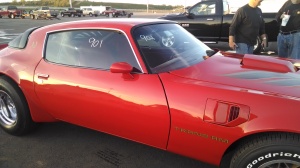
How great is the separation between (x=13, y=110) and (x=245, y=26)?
12.9 feet

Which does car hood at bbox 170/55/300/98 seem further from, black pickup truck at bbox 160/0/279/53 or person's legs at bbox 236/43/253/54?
black pickup truck at bbox 160/0/279/53

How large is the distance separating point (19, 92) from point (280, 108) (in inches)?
113

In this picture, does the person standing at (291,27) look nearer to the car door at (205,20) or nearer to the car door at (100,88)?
the car door at (205,20)

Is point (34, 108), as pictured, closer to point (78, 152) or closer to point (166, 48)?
point (78, 152)

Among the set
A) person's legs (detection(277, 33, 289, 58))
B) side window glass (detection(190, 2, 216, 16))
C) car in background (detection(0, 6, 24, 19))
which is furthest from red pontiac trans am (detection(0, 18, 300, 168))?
car in background (detection(0, 6, 24, 19))

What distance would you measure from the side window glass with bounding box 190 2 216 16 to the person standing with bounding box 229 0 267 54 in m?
4.24

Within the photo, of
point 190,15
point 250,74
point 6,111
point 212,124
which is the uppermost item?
point 190,15

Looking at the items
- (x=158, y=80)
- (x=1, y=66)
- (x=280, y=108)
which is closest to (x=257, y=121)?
(x=280, y=108)

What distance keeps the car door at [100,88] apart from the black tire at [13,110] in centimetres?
37

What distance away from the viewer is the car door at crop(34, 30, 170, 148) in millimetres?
2432

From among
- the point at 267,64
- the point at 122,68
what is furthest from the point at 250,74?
the point at 122,68

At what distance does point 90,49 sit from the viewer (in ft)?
9.52

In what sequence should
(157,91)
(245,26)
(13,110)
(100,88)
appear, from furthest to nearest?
(245,26)
(13,110)
(100,88)
(157,91)

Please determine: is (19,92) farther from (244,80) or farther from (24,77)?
(244,80)
